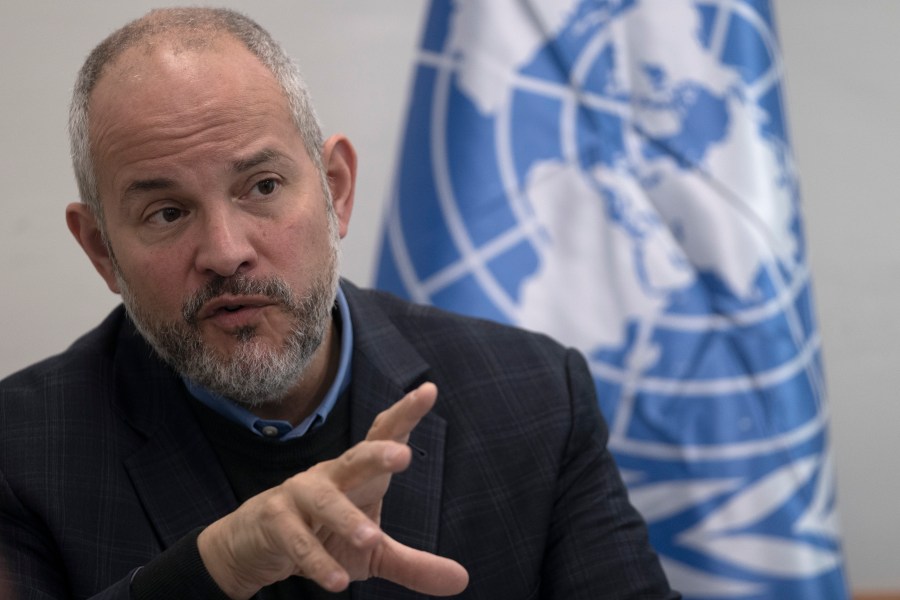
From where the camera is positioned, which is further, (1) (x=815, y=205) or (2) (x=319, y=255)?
(1) (x=815, y=205)

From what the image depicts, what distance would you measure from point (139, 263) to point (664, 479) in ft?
4.66

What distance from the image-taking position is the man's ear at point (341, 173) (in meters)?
2.14

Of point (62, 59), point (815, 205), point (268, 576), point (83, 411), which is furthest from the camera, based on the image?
point (815, 205)

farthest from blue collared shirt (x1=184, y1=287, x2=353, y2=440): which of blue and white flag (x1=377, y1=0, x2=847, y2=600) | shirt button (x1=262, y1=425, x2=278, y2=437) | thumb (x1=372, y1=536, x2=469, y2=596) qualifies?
blue and white flag (x1=377, y1=0, x2=847, y2=600)

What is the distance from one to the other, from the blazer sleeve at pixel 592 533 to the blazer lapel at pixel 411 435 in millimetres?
253

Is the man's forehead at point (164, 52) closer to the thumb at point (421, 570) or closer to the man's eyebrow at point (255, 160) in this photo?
the man's eyebrow at point (255, 160)

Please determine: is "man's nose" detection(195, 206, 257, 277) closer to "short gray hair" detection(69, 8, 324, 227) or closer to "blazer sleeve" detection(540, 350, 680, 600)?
"short gray hair" detection(69, 8, 324, 227)

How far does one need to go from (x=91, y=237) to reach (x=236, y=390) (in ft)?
1.49

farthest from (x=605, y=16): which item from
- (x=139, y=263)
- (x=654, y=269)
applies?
(x=139, y=263)

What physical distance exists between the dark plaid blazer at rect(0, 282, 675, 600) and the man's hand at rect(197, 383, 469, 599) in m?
0.41

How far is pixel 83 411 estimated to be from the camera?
6.78 feet

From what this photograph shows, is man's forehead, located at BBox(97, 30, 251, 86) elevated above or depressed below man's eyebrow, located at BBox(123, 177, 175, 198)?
above

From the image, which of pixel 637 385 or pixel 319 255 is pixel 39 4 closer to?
pixel 319 255

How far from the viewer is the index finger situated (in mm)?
1387
